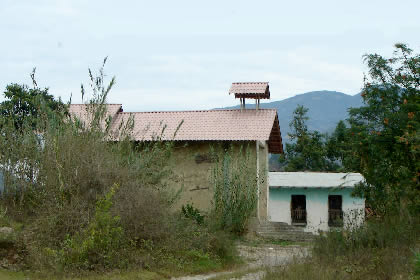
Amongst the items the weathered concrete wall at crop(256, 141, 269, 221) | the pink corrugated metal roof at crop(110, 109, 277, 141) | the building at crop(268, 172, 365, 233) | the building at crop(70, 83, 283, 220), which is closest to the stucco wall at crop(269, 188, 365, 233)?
the building at crop(268, 172, 365, 233)

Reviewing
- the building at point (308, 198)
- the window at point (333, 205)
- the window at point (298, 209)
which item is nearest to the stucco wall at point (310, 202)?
the building at point (308, 198)

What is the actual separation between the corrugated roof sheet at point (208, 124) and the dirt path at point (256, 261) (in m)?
4.19

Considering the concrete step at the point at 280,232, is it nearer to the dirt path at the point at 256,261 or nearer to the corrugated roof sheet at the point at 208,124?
the dirt path at the point at 256,261

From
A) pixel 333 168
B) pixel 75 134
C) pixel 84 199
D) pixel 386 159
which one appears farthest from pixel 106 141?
pixel 333 168

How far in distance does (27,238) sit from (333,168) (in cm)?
3233

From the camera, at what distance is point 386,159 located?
13742mm

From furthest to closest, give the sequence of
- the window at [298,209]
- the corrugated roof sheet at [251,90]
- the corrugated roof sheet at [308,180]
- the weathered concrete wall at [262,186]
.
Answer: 1. the window at [298,209]
2. the corrugated roof sheet at [308,180]
3. the corrugated roof sheet at [251,90]
4. the weathered concrete wall at [262,186]

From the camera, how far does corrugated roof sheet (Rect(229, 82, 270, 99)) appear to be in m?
20.9

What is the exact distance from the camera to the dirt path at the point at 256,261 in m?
10.6

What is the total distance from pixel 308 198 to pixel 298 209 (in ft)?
2.66

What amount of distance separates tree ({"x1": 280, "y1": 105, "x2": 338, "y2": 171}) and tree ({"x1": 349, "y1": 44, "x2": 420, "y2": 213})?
25.6m

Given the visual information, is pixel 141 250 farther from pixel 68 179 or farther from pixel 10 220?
pixel 10 220

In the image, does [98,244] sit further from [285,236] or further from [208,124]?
[285,236]

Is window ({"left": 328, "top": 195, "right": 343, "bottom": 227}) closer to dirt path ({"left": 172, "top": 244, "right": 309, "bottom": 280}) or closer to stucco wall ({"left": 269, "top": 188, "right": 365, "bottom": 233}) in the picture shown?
stucco wall ({"left": 269, "top": 188, "right": 365, "bottom": 233})
